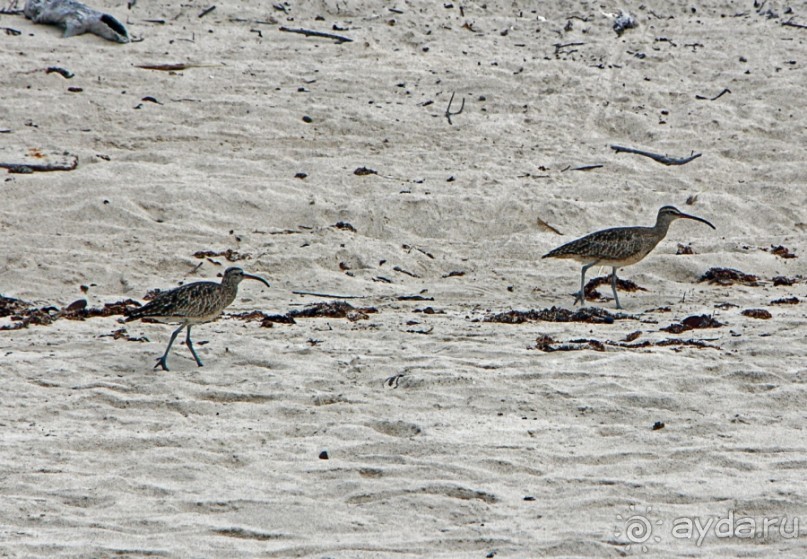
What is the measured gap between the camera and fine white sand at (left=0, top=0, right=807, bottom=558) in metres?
5.79

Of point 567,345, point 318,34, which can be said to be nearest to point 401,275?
point 567,345

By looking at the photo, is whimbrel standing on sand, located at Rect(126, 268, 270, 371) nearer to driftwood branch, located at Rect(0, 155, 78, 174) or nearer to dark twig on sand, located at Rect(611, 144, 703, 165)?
driftwood branch, located at Rect(0, 155, 78, 174)

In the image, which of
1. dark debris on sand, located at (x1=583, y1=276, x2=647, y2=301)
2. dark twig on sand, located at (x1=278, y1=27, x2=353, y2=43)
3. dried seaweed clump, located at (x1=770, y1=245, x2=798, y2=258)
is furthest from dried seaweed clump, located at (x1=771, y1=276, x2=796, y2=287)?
dark twig on sand, located at (x1=278, y1=27, x2=353, y2=43)

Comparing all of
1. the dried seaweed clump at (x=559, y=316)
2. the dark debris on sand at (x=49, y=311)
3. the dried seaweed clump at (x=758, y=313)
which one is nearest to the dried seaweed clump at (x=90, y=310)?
the dark debris on sand at (x=49, y=311)

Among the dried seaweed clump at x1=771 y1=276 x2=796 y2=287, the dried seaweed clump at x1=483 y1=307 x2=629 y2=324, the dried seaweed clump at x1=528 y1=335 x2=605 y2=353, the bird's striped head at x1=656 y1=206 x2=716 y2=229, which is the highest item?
the dried seaweed clump at x1=528 y1=335 x2=605 y2=353

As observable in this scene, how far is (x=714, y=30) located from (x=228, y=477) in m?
12.5

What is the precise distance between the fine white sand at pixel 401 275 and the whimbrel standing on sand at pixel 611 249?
0.32 meters

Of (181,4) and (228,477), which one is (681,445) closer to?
(228,477)

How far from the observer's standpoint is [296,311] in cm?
956

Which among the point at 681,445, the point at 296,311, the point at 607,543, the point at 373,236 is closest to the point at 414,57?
the point at 373,236

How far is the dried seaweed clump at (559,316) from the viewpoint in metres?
9.41

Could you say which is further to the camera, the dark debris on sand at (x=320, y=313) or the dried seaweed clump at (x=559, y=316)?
the dried seaweed clump at (x=559, y=316)

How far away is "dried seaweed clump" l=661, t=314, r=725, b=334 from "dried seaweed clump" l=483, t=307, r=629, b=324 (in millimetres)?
599

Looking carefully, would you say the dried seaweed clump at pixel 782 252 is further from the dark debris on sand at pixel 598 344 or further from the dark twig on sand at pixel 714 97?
the dark twig on sand at pixel 714 97
